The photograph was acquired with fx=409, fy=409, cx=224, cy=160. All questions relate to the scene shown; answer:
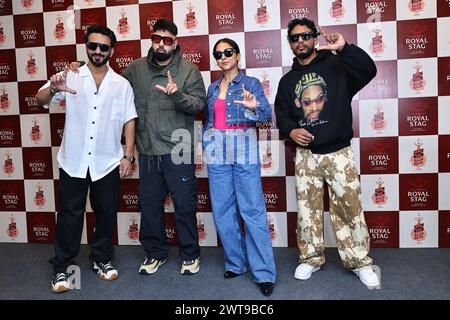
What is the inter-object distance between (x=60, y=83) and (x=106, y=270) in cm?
121

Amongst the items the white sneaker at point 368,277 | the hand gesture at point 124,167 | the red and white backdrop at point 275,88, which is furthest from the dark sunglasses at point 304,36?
the white sneaker at point 368,277

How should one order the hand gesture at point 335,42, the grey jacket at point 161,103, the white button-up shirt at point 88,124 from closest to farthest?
1. the hand gesture at point 335,42
2. the white button-up shirt at point 88,124
3. the grey jacket at point 161,103

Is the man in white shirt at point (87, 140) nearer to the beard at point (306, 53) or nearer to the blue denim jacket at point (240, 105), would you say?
the blue denim jacket at point (240, 105)

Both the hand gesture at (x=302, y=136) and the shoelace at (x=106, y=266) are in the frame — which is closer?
the hand gesture at (x=302, y=136)

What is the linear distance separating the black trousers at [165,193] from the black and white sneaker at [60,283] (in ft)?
1.82

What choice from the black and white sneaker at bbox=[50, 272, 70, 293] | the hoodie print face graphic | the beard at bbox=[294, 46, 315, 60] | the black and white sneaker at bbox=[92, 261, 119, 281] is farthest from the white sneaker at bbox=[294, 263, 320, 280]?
the black and white sneaker at bbox=[50, 272, 70, 293]

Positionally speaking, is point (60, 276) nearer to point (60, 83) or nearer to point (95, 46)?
point (60, 83)

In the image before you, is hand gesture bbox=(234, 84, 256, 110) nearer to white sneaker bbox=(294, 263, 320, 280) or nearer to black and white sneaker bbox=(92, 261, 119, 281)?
white sneaker bbox=(294, 263, 320, 280)

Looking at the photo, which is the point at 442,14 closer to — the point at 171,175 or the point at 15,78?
the point at 171,175

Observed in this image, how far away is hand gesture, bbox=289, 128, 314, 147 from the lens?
7.96 feet

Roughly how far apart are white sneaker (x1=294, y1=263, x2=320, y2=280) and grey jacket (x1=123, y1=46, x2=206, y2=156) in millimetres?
1029

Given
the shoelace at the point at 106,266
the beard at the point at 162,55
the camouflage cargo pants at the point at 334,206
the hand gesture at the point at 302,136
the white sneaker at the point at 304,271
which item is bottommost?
the white sneaker at the point at 304,271

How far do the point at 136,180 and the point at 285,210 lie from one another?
3.99 feet

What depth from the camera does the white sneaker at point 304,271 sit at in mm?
2532
